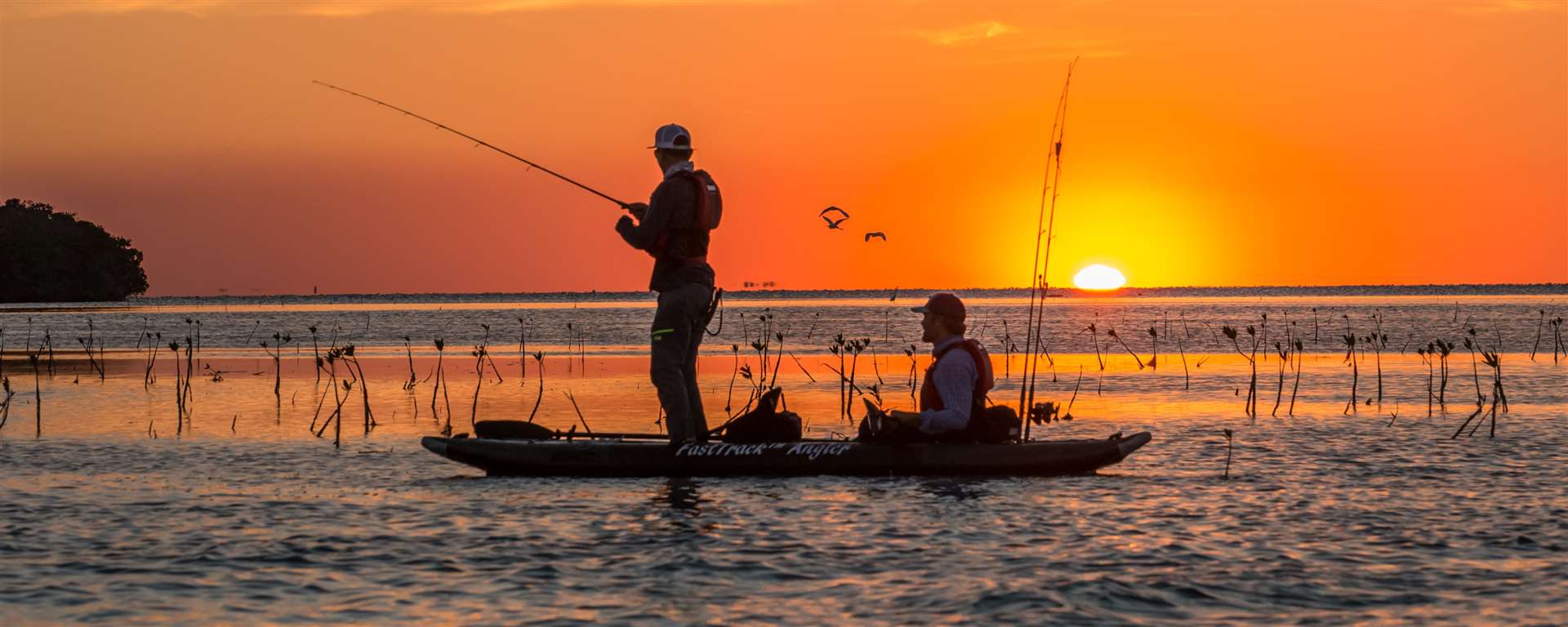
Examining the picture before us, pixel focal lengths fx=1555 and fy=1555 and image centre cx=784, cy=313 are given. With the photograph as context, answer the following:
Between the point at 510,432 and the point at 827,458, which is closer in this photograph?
the point at 827,458

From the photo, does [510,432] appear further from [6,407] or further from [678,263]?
[6,407]

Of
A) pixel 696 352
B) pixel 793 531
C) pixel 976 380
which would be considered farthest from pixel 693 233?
pixel 793 531

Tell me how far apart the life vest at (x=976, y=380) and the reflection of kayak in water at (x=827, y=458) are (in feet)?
1.08

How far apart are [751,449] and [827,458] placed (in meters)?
0.60

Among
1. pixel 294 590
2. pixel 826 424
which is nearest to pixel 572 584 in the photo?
pixel 294 590

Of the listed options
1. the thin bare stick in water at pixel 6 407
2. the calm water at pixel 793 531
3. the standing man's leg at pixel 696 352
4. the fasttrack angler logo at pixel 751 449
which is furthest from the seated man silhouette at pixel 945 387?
the thin bare stick in water at pixel 6 407

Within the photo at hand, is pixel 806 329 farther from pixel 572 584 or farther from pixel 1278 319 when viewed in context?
pixel 572 584

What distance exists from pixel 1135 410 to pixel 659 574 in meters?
12.0

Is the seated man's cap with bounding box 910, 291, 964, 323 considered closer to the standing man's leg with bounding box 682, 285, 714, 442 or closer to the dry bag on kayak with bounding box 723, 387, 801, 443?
the dry bag on kayak with bounding box 723, 387, 801, 443

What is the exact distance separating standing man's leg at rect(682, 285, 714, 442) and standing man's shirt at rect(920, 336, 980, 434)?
189cm

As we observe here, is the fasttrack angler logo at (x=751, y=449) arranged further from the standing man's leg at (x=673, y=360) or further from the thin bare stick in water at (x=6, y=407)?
the thin bare stick in water at (x=6, y=407)

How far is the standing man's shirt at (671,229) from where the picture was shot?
39.7 ft

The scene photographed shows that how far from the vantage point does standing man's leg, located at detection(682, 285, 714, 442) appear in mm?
12344

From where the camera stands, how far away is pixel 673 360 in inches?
477
